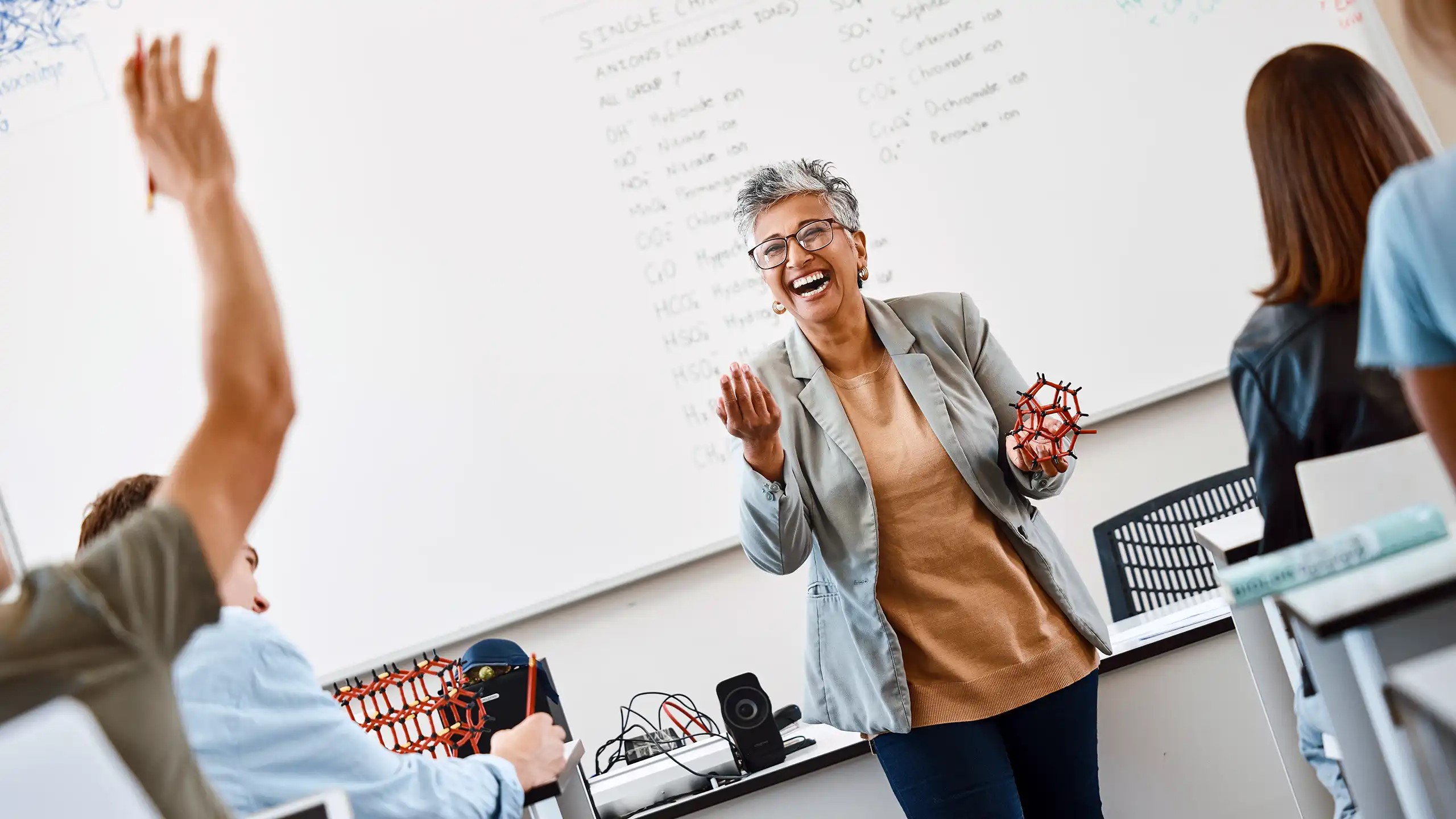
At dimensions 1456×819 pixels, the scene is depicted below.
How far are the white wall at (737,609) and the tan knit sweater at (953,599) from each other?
90cm

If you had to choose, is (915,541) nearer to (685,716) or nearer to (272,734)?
(272,734)

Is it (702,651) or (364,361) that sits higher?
(364,361)

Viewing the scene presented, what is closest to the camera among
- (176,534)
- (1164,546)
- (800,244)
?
(176,534)

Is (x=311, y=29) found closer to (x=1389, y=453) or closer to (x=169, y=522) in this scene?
(x=169, y=522)

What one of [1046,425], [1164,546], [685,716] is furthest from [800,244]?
[685,716]

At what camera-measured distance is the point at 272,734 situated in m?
1.25

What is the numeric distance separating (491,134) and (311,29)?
0.49 metres

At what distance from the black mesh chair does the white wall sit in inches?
10.0

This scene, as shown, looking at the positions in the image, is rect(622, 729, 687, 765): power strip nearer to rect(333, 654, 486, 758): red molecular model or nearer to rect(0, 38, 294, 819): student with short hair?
rect(333, 654, 486, 758): red molecular model

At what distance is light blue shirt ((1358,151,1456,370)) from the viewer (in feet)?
2.74

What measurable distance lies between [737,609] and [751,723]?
0.59 metres

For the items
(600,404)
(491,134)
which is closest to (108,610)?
(600,404)

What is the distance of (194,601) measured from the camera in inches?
29.4

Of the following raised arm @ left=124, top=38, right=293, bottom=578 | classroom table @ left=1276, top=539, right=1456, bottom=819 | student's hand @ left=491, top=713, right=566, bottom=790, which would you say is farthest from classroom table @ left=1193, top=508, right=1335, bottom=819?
raised arm @ left=124, top=38, right=293, bottom=578
